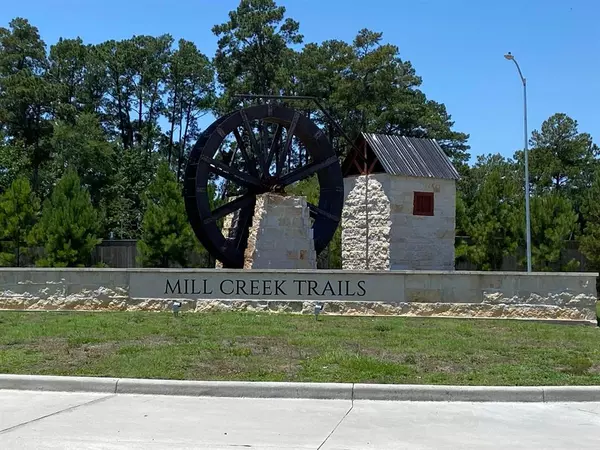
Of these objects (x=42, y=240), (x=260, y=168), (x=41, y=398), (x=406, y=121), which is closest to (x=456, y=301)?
(x=260, y=168)

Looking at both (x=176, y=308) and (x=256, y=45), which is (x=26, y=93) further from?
(x=176, y=308)

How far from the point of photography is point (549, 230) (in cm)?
3191

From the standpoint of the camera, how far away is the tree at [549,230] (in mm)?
31828

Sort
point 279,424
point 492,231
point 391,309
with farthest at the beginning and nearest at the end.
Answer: point 492,231, point 391,309, point 279,424

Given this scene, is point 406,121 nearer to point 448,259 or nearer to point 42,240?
point 448,259

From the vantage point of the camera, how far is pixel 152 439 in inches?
253

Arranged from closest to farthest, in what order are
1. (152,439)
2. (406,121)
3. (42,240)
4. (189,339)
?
(152,439) < (189,339) < (42,240) < (406,121)

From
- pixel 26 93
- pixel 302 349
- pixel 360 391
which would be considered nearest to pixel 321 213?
pixel 302 349

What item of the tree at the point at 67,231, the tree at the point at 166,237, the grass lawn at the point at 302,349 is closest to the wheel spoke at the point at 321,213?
the grass lawn at the point at 302,349

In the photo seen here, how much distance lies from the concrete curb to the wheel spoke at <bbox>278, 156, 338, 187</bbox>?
12.4 metres

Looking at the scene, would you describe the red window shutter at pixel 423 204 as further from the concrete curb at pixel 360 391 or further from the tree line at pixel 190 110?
the concrete curb at pixel 360 391

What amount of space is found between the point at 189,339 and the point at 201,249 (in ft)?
66.0

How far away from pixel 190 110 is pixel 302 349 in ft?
149

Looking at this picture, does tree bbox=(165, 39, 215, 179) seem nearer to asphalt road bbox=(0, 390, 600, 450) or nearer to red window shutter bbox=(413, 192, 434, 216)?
red window shutter bbox=(413, 192, 434, 216)
